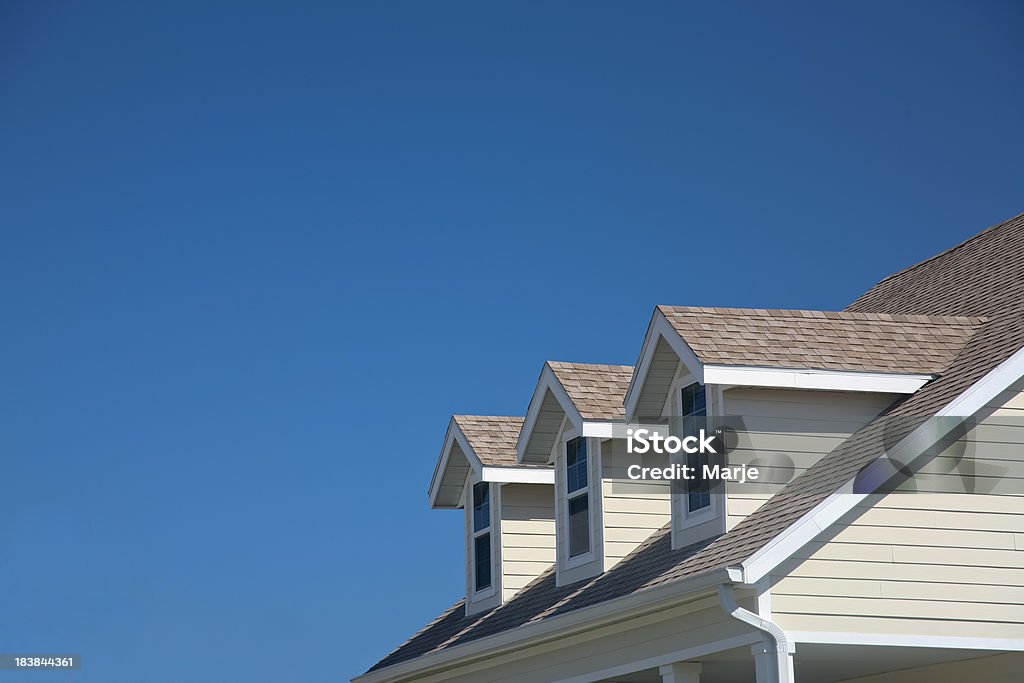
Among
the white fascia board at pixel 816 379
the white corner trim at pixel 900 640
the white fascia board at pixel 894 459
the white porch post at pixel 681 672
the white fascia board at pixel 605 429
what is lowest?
the white porch post at pixel 681 672

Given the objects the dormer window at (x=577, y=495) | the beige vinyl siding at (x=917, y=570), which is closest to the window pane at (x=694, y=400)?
the dormer window at (x=577, y=495)

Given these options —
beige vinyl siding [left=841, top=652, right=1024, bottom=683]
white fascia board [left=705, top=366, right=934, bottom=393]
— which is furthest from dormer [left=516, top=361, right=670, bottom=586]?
beige vinyl siding [left=841, top=652, right=1024, bottom=683]

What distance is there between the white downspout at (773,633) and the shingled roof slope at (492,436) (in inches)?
251

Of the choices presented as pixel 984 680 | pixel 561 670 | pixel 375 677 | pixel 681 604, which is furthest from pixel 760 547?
pixel 375 677

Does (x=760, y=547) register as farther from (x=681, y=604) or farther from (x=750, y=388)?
(x=750, y=388)

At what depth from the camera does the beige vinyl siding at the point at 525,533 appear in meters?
17.0

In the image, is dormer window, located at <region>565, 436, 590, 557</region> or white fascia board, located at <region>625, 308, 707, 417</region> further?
dormer window, located at <region>565, 436, 590, 557</region>

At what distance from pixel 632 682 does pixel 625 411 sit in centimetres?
287

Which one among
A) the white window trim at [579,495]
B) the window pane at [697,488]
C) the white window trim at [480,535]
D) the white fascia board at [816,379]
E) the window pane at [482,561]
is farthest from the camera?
the window pane at [482,561]

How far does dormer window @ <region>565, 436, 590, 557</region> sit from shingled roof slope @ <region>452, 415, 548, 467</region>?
4.21 feet

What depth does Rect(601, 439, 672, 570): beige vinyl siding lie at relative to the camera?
1466 centimetres

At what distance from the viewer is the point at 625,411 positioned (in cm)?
1438

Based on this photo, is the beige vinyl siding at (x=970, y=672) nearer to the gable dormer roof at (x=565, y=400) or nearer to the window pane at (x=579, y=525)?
the window pane at (x=579, y=525)

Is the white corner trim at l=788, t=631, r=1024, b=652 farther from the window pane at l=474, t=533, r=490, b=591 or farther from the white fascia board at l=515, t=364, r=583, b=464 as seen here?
the window pane at l=474, t=533, r=490, b=591
